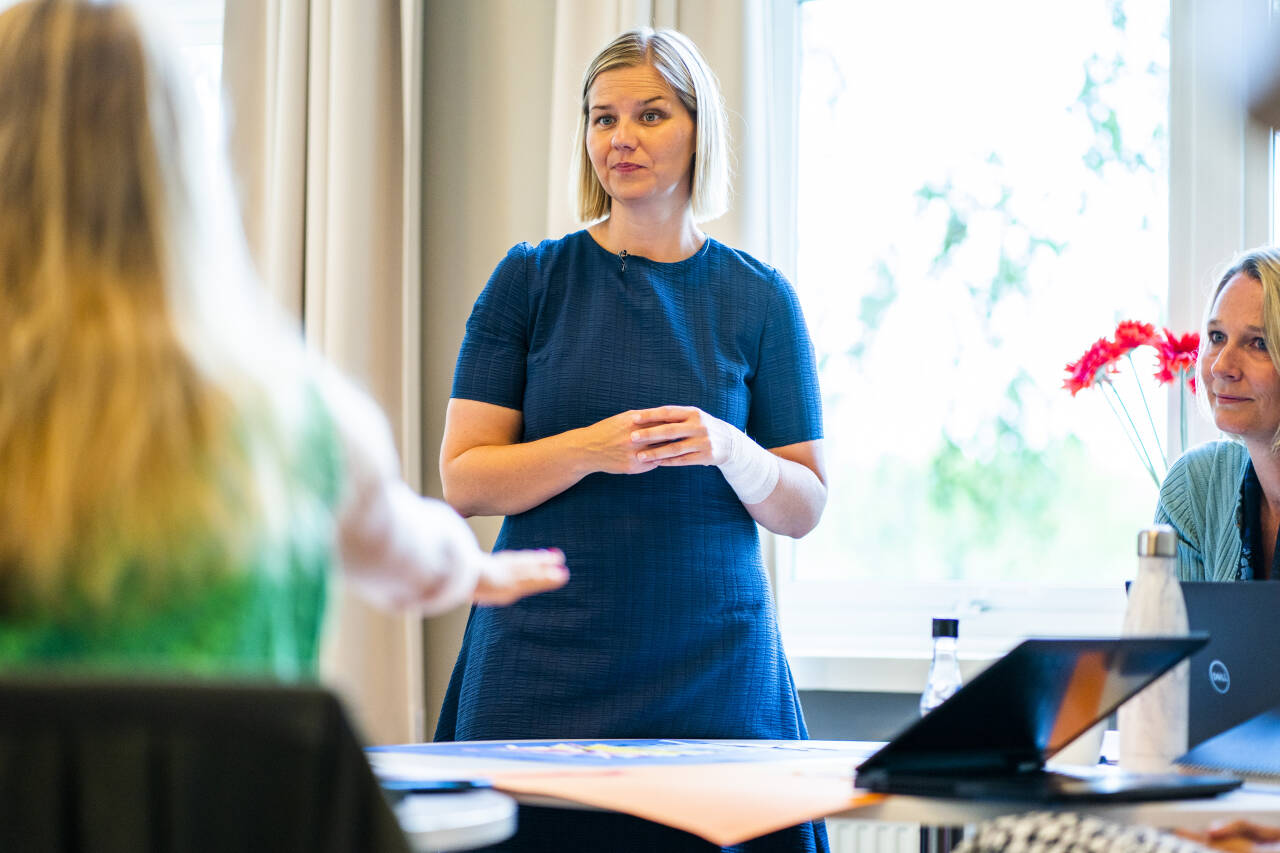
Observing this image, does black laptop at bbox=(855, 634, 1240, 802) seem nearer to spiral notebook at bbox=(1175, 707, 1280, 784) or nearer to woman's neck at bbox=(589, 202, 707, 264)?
spiral notebook at bbox=(1175, 707, 1280, 784)

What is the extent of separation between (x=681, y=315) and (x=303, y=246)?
1.42 meters

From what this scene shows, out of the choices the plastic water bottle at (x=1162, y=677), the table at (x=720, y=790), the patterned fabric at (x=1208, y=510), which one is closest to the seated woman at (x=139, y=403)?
the table at (x=720, y=790)

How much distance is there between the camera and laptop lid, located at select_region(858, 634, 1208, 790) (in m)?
0.99

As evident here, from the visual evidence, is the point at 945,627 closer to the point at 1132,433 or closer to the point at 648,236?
the point at 648,236

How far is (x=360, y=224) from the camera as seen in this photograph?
2.81 meters

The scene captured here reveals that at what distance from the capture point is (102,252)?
0.71 m

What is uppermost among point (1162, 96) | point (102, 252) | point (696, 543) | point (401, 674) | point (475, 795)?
point (1162, 96)

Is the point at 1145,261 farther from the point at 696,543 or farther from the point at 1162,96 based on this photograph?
the point at 696,543

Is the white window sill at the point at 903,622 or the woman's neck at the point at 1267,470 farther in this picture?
the white window sill at the point at 903,622

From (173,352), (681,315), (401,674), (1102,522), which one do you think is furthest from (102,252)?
(1102,522)

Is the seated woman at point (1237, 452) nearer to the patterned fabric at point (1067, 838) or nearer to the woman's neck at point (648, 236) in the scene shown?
the woman's neck at point (648, 236)

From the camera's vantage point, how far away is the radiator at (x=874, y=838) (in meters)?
2.54

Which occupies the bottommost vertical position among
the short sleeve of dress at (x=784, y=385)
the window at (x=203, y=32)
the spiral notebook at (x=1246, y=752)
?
the spiral notebook at (x=1246, y=752)

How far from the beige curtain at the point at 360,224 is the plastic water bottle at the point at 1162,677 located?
69.2 inches
